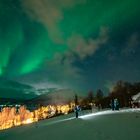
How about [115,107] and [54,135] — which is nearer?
[54,135]

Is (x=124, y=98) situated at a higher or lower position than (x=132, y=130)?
higher

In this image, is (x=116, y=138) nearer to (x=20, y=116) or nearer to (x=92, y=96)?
(x=92, y=96)

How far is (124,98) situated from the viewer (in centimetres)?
5531

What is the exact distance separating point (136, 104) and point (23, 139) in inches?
1150

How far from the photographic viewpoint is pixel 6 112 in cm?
13025

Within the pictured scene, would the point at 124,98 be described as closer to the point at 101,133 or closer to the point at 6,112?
the point at 101,133

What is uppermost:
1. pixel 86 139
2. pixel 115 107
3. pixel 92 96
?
pixel 92 96

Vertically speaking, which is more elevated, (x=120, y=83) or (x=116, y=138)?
(x=120, y=83)

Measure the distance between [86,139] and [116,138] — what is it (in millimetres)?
1595

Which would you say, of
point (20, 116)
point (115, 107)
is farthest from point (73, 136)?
point (20, 116)

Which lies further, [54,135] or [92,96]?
[92,96]

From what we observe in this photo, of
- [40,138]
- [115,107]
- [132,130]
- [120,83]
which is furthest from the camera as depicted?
[120,83]

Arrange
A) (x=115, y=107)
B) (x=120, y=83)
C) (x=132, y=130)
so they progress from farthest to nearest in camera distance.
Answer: (x=120, y=83), (x=115, y=107), (x=132, y=130)

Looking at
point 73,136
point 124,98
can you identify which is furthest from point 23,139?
point 124,98
